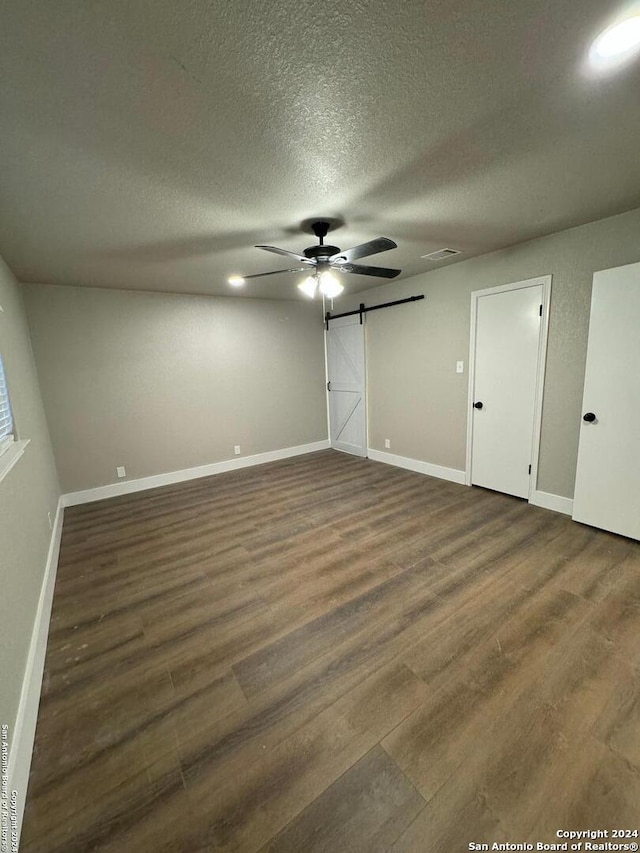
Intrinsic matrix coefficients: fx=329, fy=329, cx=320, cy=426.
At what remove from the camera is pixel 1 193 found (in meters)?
1.79

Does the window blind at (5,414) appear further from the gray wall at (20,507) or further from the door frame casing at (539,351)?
the door frame casing at (539,351)

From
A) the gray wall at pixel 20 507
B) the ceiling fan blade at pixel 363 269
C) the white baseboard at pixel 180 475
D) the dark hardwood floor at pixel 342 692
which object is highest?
the ceiling fan blade at pixel 363 269

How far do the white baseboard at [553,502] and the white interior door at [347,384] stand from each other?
2.48 metres

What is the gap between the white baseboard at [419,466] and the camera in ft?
13.3

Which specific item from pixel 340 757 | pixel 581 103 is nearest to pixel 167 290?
pixel 581 103

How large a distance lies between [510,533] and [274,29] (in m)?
3.32

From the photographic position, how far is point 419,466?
447 centimetres

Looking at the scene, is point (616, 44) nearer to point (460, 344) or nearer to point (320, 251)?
point (320, 251)

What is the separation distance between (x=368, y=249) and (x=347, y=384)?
3.27m

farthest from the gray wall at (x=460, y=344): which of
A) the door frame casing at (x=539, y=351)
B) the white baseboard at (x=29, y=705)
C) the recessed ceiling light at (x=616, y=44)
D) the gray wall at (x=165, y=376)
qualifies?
the white baseboard at (x=29, y=705)

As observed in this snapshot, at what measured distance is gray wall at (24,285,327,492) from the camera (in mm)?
3771

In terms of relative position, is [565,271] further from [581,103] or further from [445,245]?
[581,103]

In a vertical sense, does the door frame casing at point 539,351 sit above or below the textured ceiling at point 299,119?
below

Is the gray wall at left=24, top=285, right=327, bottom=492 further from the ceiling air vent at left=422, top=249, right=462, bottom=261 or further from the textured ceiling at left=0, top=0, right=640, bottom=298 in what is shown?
the ceiling air vent at left=422, top=249, right=462, bottom=261
